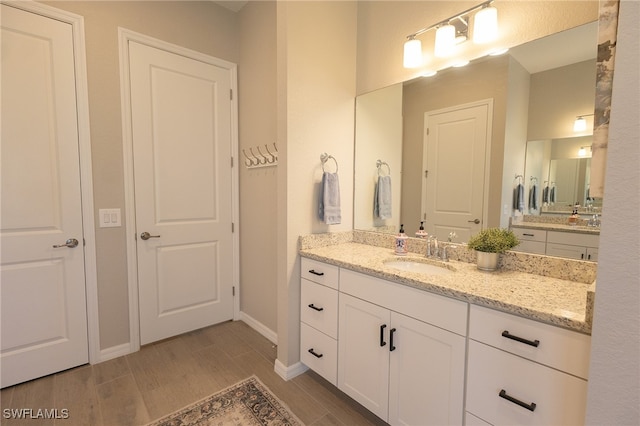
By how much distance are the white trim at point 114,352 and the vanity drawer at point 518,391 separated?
2383mm

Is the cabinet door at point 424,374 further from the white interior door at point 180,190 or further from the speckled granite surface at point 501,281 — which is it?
the white interior door at point 180,190

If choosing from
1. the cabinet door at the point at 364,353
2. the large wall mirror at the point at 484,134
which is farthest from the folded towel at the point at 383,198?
the cabinet door at the point at 364,353

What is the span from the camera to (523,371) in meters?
1.01

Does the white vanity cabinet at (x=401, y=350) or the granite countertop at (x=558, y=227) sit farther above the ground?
the granite countertop at (x=558, y=227)

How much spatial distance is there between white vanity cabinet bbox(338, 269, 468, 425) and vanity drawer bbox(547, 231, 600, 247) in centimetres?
66

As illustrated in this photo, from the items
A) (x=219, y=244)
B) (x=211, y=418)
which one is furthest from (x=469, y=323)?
(x=219, y=244)

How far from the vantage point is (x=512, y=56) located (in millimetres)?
1482

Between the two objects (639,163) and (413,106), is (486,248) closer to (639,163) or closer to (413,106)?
(639,163)

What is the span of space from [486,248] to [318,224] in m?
1.05

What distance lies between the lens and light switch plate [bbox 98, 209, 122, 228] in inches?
82.9

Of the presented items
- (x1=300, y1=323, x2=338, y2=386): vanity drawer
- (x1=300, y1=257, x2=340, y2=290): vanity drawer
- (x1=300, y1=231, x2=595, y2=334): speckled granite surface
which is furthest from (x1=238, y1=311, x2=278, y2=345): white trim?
(x1=300, y1=231, x2=595, y2=334): speckled granite surface

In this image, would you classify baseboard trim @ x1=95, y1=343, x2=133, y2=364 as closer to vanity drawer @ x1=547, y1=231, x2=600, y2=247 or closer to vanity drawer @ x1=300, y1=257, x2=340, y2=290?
vanity drawer @ x1=300, y1=257, x2=340, y2=290

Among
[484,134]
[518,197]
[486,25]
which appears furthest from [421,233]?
[486,25]

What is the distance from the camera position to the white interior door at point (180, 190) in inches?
89.7
